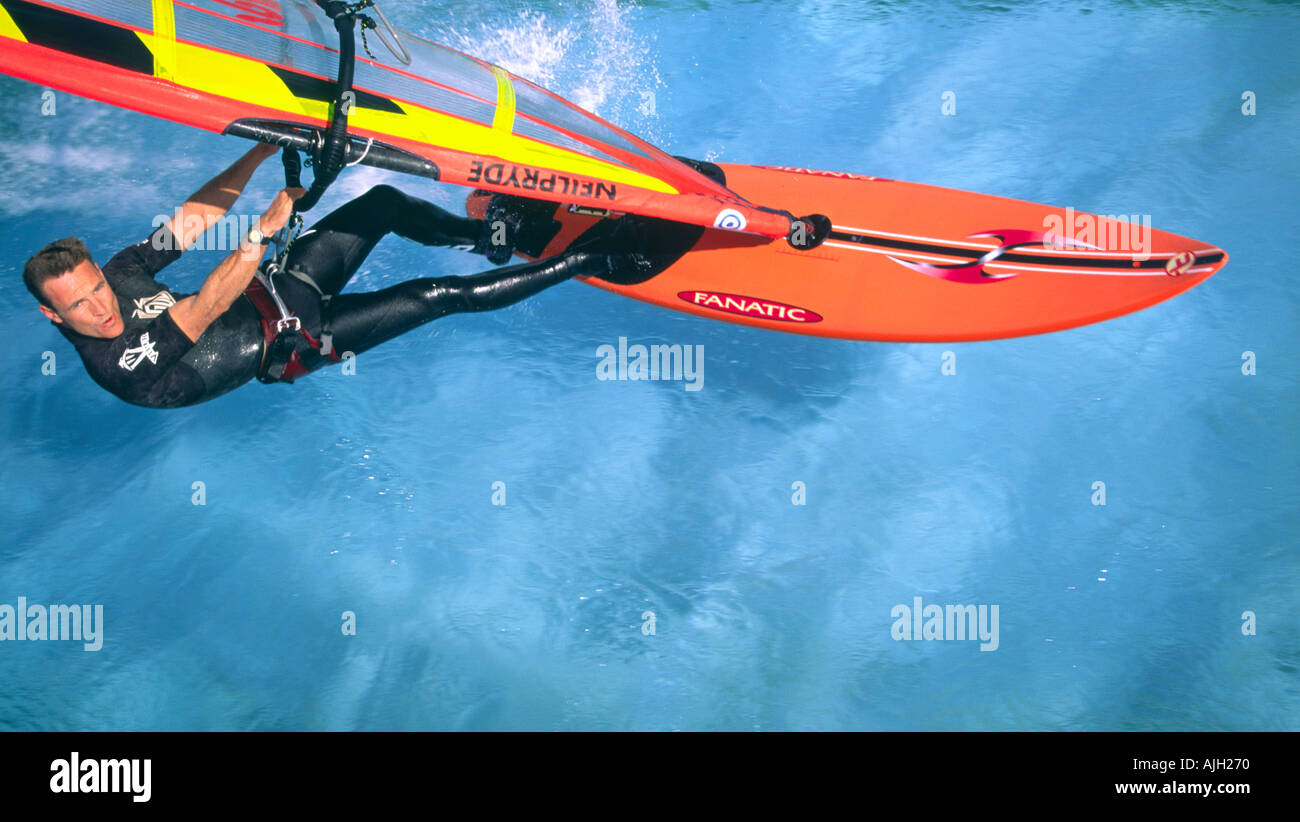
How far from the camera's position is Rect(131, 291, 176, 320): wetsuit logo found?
3.74 metres

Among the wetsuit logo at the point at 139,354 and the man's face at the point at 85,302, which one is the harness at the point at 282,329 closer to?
the wetsuit logo at the point at 139,354

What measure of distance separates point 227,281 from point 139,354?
49 cm

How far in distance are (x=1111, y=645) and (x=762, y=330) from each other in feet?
8.70

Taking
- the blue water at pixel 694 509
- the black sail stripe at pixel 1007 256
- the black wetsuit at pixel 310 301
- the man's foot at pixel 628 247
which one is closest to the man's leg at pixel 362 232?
the black wetsuit at pixel 310 301

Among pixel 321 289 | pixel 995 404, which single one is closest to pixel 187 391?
pixel 321 289

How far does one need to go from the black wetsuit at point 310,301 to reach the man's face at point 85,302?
3.1 inches

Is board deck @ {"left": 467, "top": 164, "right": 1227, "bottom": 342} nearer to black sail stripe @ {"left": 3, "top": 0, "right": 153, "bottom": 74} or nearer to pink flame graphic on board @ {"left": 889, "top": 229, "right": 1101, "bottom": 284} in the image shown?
pink flame graphic on board @ {"left": 889, "top": 229, "right": 1101, "bottom": 284}

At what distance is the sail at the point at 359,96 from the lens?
355 centimetres

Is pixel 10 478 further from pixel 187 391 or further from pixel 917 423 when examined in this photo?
Result: pixel 917 423

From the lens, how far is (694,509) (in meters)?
5.04

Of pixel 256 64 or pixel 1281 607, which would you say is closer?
pixel 256 64

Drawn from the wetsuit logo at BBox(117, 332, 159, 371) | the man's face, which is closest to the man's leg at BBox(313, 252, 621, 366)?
the wetsuit logo at BBox(117, 332, 159, 371)

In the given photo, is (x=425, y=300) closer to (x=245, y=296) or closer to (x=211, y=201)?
(x=245, y=296)

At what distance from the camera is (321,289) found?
4230 mm
